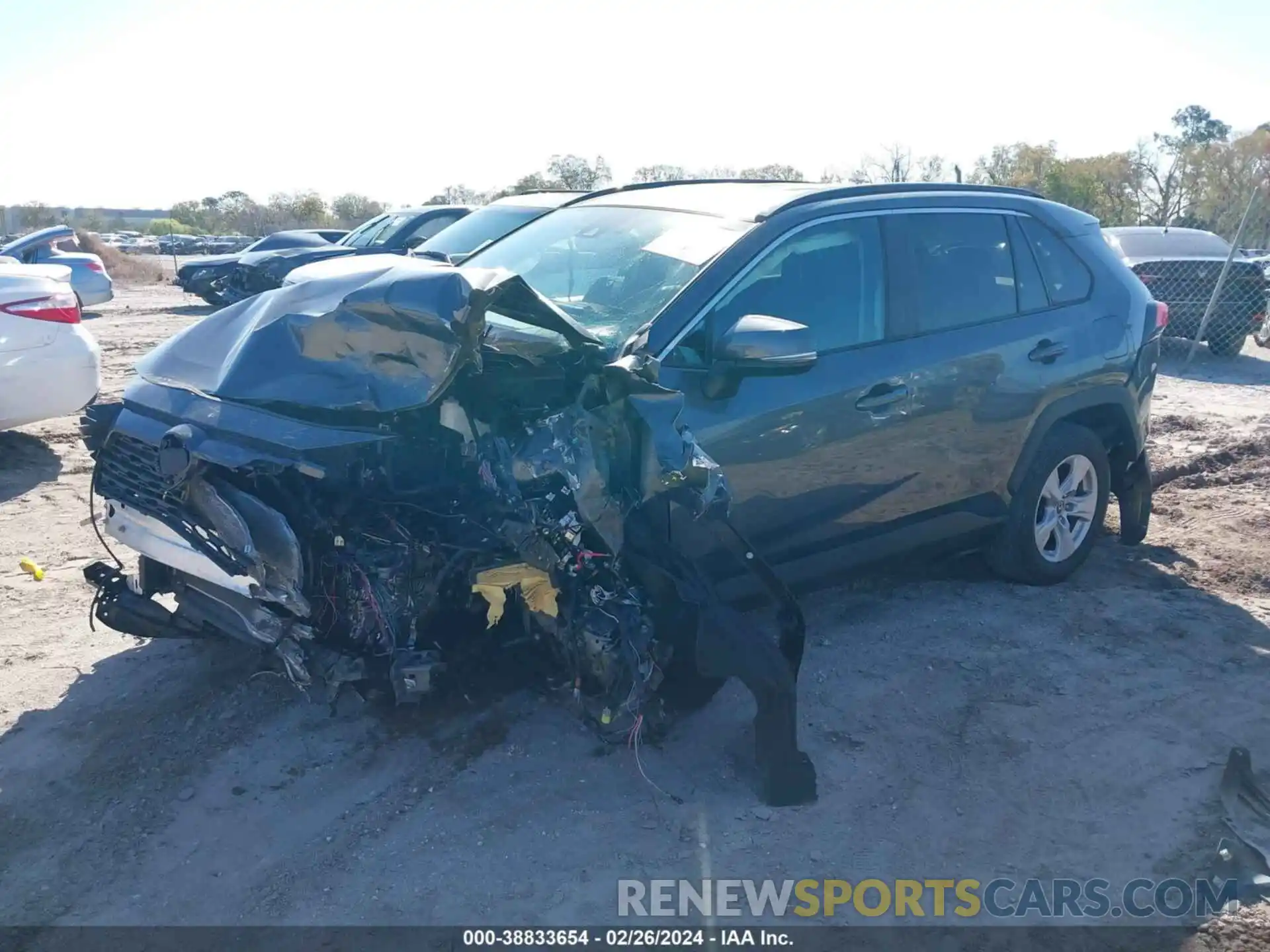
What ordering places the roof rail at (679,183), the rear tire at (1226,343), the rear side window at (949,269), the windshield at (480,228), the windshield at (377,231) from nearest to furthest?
the rear side window at (949,269) < the roof rail at (679,183) < the windshield at (480,228) < the rear tire at (1226,343) < the windshield at (377,231)

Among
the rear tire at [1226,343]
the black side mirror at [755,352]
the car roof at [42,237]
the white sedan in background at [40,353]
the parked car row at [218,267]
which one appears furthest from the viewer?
the parked car row at [218,267]

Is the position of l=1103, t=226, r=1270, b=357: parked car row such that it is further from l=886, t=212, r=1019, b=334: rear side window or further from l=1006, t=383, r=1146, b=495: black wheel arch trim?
l=886, t=212, r=1019, b=334: rear side window

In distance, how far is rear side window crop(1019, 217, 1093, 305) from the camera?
5.35 meters

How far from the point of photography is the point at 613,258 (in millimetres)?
4605

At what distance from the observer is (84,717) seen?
412 cm

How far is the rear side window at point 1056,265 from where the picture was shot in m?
5.35

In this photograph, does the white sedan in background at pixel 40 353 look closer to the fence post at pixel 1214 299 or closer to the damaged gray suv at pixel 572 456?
the damaged gray suv at pixel 572 456

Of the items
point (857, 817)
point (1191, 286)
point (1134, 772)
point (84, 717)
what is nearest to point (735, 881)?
point (857, 817)

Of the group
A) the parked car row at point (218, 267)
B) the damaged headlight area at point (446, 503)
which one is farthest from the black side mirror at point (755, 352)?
the parked car row at point (218, 267)

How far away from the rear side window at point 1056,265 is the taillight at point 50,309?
20.7 ft

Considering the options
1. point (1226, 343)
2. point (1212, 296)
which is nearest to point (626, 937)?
point (1212, 296)

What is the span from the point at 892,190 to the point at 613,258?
4.59 ft

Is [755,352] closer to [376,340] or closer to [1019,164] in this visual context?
[376,340]

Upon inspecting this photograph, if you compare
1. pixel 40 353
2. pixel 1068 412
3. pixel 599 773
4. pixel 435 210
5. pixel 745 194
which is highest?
pixel 745 194
